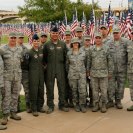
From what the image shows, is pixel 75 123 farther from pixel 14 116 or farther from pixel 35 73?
pixel 35 73

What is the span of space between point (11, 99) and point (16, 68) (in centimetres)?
65

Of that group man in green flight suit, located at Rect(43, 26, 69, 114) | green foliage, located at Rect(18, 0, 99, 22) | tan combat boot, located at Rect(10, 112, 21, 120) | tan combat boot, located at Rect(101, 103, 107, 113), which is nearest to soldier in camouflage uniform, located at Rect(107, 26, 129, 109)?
tan combat boot, located at Rect(101, 103, 107, 113)

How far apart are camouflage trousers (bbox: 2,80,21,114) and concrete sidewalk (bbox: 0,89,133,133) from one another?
304 millimetres

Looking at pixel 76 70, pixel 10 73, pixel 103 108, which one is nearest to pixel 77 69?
pixel 76 70

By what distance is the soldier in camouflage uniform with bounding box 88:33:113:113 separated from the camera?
7699 millimetres

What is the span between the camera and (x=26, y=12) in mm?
55781

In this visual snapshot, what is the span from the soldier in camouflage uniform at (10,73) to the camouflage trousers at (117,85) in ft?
7.22

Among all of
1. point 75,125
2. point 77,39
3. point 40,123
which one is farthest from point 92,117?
Result: point 77,39

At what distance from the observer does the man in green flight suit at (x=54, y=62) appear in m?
7.82

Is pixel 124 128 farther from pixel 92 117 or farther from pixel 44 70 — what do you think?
pixel 44 70

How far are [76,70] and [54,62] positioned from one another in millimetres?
524

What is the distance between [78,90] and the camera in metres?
7.89

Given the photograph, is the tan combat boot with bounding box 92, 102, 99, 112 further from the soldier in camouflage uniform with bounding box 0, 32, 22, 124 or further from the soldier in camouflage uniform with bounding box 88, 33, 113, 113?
the soldier in camouflage uniform with bounding box 0, 32, 22, 124

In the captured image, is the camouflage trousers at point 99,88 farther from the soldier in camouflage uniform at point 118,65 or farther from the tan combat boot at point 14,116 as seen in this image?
the tan combat boot at point 14,116
